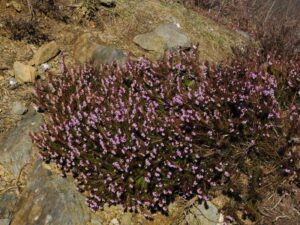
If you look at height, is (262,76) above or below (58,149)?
above

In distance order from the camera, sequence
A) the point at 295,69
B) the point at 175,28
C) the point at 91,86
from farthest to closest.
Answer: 1. the point at 175,28
2. the point at 91,86
3. the point at 295,69

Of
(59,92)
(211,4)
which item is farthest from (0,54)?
(211,4)

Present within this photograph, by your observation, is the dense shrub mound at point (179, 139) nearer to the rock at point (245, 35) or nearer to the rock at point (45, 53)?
the rock at point (45, 53)

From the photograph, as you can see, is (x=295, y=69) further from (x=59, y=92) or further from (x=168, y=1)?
(x=168, y=1)

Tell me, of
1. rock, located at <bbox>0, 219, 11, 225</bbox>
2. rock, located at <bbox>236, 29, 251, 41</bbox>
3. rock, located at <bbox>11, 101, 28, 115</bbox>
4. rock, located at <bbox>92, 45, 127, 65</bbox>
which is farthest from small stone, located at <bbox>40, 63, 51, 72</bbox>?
rock, located at <bbox>236, 29, 251, 41</bbox>

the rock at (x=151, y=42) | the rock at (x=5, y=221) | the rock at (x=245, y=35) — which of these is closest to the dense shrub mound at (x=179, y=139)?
the rock at (x=5, y=221)

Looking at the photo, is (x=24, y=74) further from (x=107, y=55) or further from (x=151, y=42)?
(x=151, y=42)

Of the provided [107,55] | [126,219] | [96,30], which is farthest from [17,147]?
[96,30]
